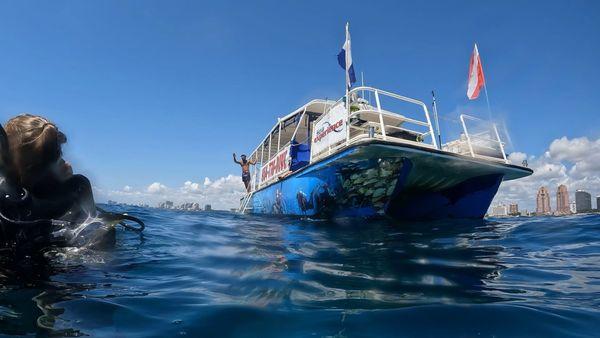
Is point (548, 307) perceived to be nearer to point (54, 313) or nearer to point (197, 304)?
point (197, 304)

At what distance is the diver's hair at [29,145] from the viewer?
269cm

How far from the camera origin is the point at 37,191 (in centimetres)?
297

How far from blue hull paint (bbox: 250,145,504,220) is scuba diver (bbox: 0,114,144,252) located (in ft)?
18.0

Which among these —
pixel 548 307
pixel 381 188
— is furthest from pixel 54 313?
pixel 381 188

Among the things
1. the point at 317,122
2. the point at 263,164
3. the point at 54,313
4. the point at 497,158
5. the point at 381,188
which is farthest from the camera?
the point at 263,164

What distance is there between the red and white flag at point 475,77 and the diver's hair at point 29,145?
32.5 ft

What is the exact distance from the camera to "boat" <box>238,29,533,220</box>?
799 centimetres

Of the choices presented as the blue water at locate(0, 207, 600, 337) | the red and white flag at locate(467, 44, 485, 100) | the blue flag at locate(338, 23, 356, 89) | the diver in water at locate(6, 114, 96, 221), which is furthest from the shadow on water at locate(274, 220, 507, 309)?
the red and white flag at locate(467, 44, 485, 100)

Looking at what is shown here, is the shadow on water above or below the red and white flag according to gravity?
below

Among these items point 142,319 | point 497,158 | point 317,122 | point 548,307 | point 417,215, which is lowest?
point 142,319

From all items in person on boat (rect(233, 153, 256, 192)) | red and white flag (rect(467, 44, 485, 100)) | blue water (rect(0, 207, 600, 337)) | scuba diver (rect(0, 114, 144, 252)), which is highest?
red and white flag (rect(467, 44, 485, 100))

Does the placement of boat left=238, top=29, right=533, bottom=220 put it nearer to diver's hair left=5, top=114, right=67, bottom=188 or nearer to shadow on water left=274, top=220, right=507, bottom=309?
shadow on water left=274, top=220, right=507, bottom=309

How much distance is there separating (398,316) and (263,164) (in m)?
15.2

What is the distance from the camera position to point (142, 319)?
7.08 ft
